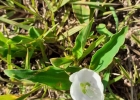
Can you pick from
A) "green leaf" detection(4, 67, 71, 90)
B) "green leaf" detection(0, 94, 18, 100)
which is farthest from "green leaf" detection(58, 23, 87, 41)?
"green leaf" detection(0, 94, 18, 100)

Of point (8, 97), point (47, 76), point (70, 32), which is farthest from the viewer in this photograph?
point (70, 32)

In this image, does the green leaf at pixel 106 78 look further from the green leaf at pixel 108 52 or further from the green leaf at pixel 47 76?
the green leaf at pixel 47 76

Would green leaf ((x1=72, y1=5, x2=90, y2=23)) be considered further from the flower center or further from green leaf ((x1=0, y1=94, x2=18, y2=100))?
green leaf ((x1=0, y1=94, x2=18, y2=100))

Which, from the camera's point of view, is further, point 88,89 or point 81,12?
point 81,12

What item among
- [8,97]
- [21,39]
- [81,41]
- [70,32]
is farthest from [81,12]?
[8,97]

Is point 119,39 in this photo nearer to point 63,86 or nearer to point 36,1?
point 63,86

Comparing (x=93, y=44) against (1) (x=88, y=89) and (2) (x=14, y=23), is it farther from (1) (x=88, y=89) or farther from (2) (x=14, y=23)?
(2) (x=14, y=23)

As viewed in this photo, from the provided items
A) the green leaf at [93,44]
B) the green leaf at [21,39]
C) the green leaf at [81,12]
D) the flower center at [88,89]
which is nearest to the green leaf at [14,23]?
the green leaf at [21,39]

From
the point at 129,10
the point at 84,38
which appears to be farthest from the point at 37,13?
the point at 129,10
